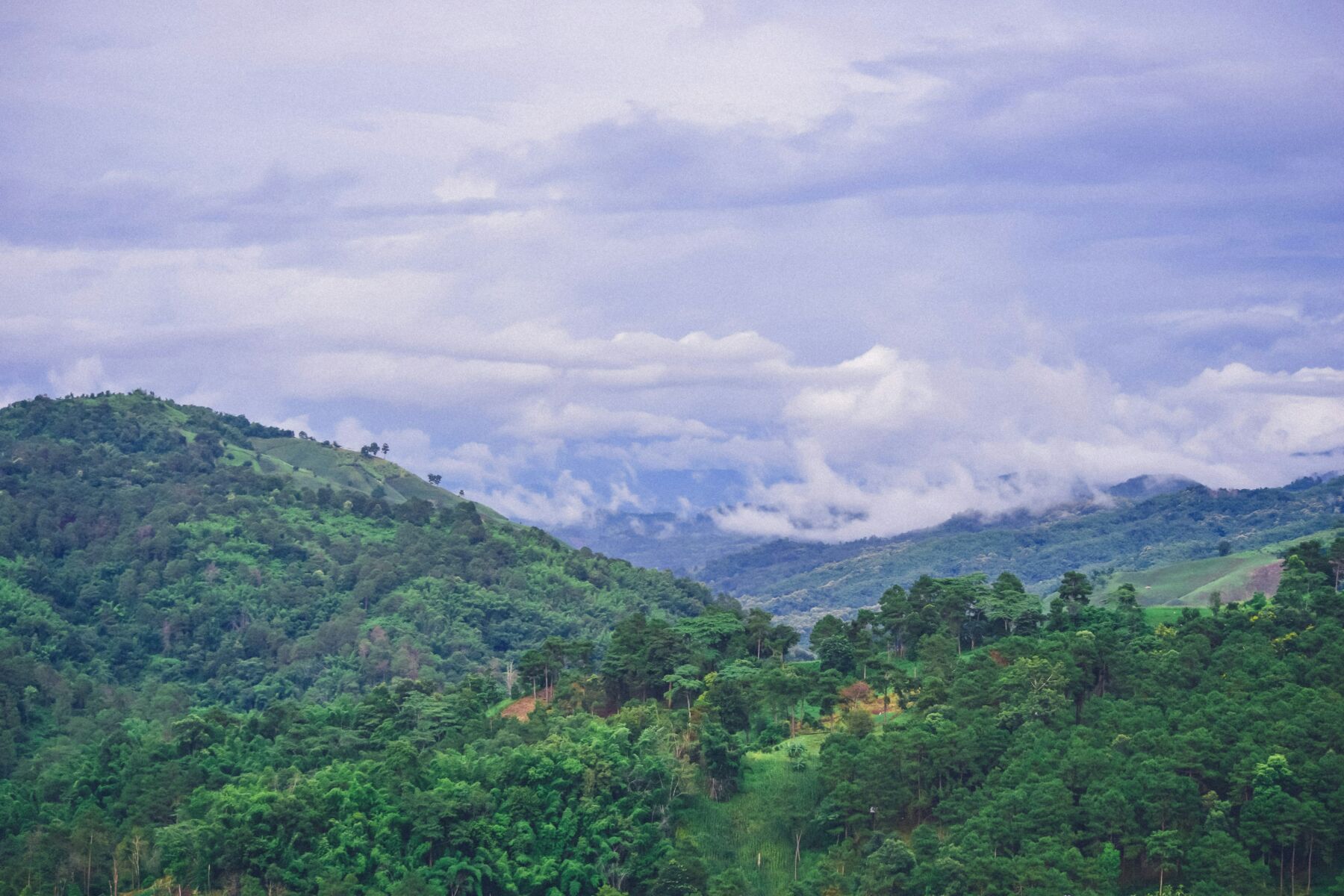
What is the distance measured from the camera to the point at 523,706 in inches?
3494

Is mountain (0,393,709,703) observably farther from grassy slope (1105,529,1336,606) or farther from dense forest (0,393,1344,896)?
grassy slope (1105,529,1336,606)

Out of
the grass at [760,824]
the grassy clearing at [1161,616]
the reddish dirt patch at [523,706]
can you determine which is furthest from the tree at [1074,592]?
the reddish dirt patch at [523,706]

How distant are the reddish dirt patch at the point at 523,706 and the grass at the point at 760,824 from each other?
1695 cm

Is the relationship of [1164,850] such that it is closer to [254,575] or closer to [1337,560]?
[1337,560]

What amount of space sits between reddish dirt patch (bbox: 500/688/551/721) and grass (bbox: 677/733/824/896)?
55.6 ft

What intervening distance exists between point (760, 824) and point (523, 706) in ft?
74.4

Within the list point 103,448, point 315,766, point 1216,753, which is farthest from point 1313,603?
point 103,448

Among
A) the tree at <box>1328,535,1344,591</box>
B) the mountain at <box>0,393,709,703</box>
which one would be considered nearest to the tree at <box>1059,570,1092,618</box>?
the tree at <box>1328,535,1344,591</box>

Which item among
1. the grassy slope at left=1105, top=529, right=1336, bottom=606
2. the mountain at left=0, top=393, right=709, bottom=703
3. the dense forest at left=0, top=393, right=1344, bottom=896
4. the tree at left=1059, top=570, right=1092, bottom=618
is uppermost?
the mountain at left=0, top=393, right=709, bottom=703

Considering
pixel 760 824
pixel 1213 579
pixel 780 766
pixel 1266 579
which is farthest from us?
pixel 1213 579

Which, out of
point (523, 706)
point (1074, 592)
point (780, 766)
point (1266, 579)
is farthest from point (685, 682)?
point (1266, 579)

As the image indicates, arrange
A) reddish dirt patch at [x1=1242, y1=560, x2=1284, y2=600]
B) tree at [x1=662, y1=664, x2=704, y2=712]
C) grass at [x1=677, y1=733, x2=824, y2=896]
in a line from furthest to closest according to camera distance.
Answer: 1. reddish dirt patch at [x1=1242, y1=560, x2=1284, y2=600]
2. tree at [x1=662, y1=664, x2=704, y2=712]
3. grass at [x1=677, y1=733, x2=824, y2=896]

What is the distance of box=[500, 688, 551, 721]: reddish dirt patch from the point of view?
86.9 metres

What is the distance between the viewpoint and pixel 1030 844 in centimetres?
6088
